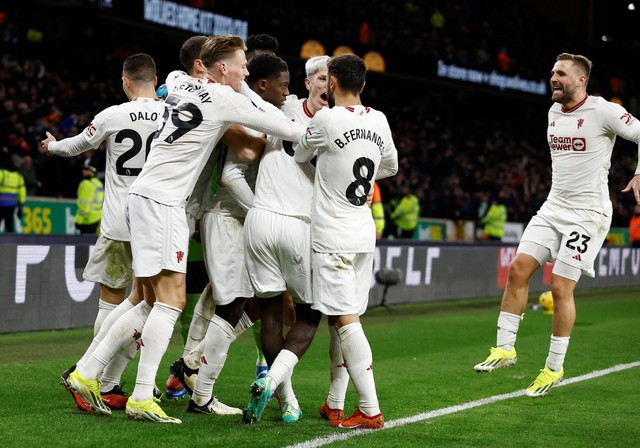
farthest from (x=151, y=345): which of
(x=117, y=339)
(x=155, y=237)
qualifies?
(x=155, y=237)

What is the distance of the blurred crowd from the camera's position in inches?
807

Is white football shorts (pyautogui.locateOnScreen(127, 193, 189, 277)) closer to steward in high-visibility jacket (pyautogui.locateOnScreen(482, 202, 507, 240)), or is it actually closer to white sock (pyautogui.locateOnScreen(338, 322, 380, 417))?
white sock (pyautogui.locateOnScreen(338, 322, 380, 417))

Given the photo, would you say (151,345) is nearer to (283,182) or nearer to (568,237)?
(283,182)

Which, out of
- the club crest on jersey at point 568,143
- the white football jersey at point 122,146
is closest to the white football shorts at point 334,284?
the white football jersey at point 122,146

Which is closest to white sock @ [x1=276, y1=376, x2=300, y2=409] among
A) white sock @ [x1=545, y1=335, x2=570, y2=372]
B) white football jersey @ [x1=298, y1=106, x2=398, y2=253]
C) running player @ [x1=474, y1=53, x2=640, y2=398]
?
white football jersey @ [x1=298, y1=106, x2=398, y2=253]

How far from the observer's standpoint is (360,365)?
18.3 feet

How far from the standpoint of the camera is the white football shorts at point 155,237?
18.5 feet

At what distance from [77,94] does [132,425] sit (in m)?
18.1

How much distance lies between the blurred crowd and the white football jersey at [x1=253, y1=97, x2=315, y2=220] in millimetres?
12590

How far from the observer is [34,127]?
781 inches

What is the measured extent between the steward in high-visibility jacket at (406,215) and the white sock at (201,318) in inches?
677

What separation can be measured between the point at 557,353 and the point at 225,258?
2.67 meters

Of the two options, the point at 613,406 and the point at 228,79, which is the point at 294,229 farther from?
the point at 613,406

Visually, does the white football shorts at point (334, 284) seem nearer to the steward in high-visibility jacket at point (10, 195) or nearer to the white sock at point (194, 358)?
the white sock at point (194, 358)
